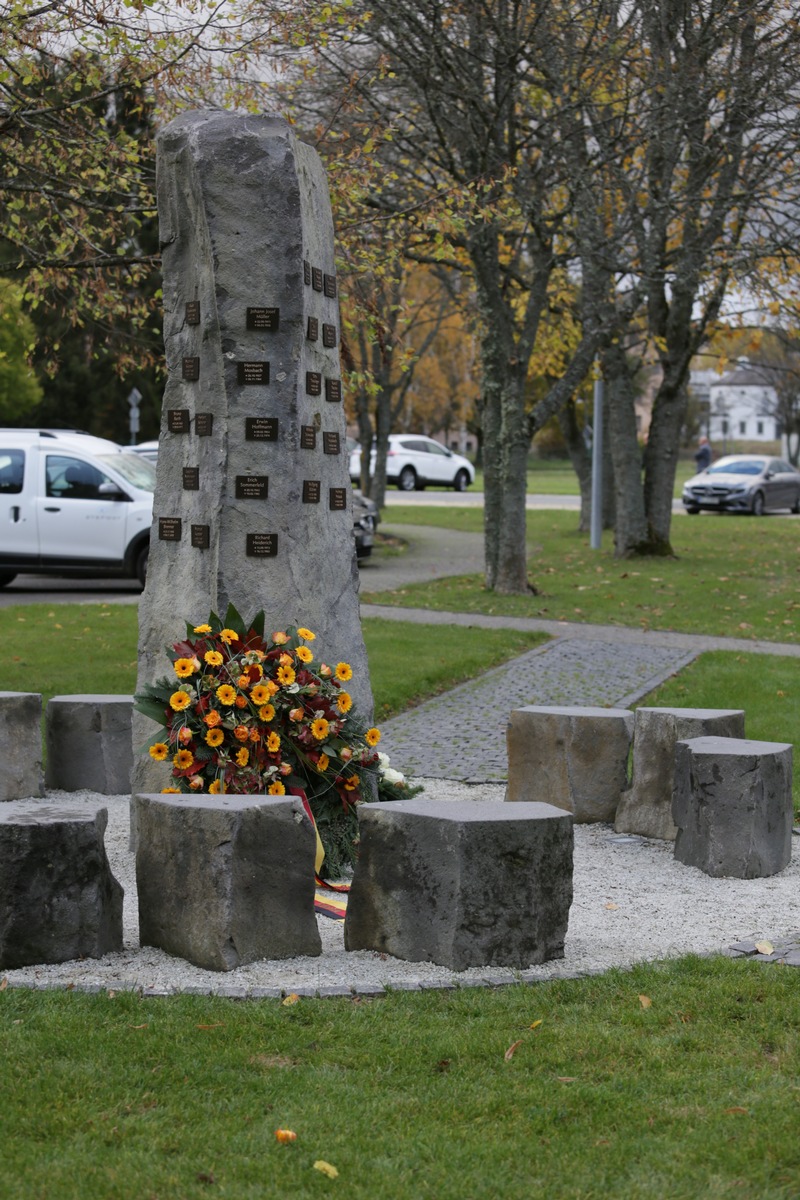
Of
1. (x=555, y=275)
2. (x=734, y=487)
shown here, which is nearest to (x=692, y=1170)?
(x=555, y=275)

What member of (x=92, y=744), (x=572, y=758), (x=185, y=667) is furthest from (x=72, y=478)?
(x=185, y=667)

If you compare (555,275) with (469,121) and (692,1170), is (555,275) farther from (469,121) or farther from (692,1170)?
(692,1170)

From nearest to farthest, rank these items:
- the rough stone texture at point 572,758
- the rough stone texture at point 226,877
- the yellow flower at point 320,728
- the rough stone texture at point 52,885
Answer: the rough stone texture at point 52,885
the rough stone texture at point 226,877
the yellow flower at point 320,728
the rough stone texture at point 572,758

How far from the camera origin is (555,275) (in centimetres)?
2238

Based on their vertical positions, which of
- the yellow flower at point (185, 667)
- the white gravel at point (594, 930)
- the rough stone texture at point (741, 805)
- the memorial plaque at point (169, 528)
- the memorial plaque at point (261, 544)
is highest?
the memorial plaque at point (169, 528)

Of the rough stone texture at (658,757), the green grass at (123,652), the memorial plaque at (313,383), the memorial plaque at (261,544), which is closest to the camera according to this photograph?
the memorial plaque at (261,544)

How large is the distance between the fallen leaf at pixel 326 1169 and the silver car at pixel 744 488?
1372 inches

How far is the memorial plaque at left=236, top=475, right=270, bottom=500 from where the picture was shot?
22.8 feet

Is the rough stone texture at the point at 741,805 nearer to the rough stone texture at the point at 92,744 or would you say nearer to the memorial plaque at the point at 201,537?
the memorial plaque at the point at 201,537

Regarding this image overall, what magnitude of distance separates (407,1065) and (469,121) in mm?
13231

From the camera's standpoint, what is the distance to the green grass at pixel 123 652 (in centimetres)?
1125

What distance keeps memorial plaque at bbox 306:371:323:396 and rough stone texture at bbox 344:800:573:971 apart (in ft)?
8.06

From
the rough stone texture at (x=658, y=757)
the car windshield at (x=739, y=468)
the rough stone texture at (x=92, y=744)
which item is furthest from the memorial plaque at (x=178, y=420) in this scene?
the car windshield at (x=739, y=468)

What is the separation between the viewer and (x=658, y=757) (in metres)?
7.74
